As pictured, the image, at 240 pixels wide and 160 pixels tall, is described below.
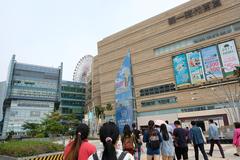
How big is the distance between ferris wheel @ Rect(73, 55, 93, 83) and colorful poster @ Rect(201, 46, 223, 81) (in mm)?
49358

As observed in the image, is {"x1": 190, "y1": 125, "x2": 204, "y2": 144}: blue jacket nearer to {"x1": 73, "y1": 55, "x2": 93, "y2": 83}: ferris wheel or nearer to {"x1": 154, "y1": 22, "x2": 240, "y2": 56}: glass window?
{"x1": 154, "y1": 22, "x2": 240, "y2": 56}: glass window

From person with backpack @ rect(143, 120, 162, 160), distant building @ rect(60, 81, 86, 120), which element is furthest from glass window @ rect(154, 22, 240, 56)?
distant building @ rect(60, 81, 86, 120)

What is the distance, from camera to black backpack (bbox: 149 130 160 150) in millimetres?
A: 5898

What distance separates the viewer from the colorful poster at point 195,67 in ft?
125

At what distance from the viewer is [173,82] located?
4234cm

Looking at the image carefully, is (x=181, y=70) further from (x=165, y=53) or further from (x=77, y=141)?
(x=77, y=141)

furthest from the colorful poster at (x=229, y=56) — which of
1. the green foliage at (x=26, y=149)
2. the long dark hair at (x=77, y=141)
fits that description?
the long dark hair at (x=77, y=141)

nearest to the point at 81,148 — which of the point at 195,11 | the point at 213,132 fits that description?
the point at 213,132

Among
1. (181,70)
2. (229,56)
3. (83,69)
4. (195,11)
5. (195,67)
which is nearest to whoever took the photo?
(229,56)

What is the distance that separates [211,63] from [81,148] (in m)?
38.7

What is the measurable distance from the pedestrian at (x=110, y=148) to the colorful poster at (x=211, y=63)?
124ft

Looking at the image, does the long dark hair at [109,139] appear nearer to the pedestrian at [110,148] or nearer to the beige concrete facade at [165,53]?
the pedestrian at [110,148]

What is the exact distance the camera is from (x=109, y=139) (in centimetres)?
231

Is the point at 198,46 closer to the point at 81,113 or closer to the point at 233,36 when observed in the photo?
the point at 233,36
